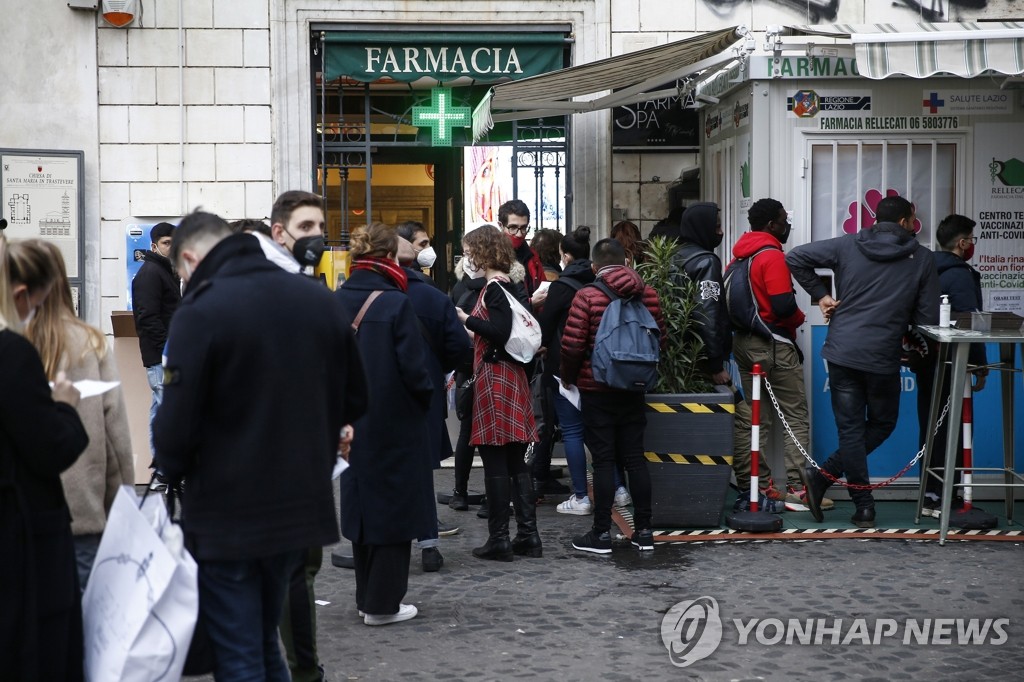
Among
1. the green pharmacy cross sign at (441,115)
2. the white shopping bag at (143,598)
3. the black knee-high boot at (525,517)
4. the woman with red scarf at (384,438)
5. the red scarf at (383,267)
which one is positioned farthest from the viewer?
the green pharmacy cross sign at (441,115)

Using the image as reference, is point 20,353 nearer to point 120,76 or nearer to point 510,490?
point 510,490

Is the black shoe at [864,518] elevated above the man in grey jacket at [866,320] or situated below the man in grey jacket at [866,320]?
below

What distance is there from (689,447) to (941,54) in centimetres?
265

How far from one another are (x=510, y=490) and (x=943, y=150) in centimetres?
367

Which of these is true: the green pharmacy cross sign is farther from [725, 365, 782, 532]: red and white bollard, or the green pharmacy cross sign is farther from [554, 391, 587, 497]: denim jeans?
[725, 365, 782, 532]: red and white bollard

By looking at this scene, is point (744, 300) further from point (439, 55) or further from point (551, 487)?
point (439, 55)

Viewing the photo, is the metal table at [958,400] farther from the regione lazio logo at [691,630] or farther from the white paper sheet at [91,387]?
the white paper sheet at [91,387]

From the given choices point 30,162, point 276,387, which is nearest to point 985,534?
point 276,387

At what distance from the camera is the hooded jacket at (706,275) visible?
7.46m

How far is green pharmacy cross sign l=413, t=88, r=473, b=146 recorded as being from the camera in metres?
10.6

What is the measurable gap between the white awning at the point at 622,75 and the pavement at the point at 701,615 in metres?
3.22

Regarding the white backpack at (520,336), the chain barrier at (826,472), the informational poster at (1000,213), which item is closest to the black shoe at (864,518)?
the chain barrier at (826,472)

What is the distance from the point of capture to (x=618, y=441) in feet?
23.0

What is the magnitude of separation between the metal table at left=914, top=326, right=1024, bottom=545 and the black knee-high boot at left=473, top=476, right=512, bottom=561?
7.83 feet
